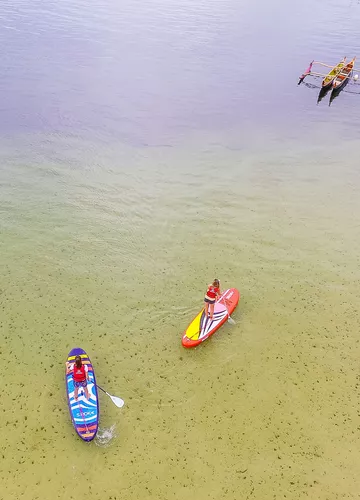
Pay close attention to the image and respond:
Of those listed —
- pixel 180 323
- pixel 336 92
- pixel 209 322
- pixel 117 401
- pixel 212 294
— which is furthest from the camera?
pixel 336 92

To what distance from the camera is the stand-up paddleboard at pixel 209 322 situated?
49.8 ft

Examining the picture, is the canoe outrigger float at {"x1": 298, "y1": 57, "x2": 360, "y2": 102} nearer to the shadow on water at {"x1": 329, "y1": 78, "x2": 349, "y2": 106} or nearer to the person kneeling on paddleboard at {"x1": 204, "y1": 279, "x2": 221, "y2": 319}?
the shadow on water at {"x1": 329, "y1": 78, "x2": 349, "y2": 106}

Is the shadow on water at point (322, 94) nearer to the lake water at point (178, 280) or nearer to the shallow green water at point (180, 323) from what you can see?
the lake water at point (178, 280)

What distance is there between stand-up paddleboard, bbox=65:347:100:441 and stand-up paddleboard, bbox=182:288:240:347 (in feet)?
12.3

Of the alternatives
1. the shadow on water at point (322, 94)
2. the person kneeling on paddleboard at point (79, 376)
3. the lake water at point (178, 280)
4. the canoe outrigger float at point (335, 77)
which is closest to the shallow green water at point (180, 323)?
the lake water at point (178, 280)

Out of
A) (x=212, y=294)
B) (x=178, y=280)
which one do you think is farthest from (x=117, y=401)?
(x=178, y=280)

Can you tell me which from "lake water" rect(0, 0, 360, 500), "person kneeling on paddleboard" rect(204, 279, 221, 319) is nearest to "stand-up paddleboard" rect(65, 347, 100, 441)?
"lake water" rect(0, 0, 360, 500)

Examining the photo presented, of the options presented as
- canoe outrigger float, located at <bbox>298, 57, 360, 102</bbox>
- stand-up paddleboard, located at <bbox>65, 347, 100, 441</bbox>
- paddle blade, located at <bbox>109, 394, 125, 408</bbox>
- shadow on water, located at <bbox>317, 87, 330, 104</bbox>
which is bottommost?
paddle blade, located at <bbox>109, 394, 125, 408</bbox>

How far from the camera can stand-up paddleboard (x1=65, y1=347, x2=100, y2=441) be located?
40.4ft

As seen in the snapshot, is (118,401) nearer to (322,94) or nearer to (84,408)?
(84,408)

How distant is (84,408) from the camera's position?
504 inches

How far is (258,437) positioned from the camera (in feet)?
42.1

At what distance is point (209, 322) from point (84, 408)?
5.69 meters

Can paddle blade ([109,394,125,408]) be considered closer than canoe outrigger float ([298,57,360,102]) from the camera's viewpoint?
Yes
